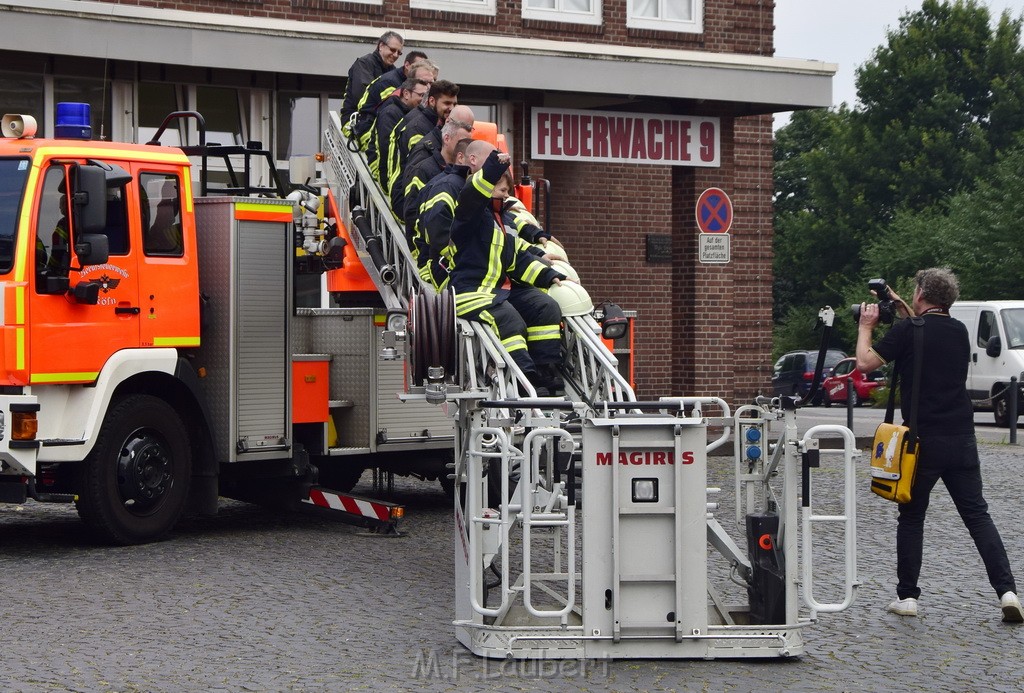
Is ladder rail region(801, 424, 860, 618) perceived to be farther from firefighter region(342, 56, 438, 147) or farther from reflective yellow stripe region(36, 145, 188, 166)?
firefighter region(342, 56, 438, 147)

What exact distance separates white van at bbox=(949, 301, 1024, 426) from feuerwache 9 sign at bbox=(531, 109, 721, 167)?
9.01m

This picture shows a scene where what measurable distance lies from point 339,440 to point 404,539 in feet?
3.23

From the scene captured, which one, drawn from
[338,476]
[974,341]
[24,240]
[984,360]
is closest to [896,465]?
[24,240]

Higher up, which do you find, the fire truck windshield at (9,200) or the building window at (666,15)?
the building window at (666,15)

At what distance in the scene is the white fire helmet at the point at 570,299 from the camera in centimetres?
1034

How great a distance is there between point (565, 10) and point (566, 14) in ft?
0.18

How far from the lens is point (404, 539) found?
1157 centimetres

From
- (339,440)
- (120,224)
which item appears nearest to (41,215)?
(120,224)

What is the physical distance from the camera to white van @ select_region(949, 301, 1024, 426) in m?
26.5

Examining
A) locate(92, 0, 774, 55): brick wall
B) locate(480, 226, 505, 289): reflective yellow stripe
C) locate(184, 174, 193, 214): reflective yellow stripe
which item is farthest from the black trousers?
locate(92, 0, 774, 55): brick wall

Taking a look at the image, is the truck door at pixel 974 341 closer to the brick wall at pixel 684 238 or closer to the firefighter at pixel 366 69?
the brick wall at pixel 684 238

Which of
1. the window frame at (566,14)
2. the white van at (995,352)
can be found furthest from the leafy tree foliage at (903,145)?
the window frame at (566,14)

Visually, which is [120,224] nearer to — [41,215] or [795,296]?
[41,215]

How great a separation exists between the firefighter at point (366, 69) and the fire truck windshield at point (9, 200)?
3238 mm
